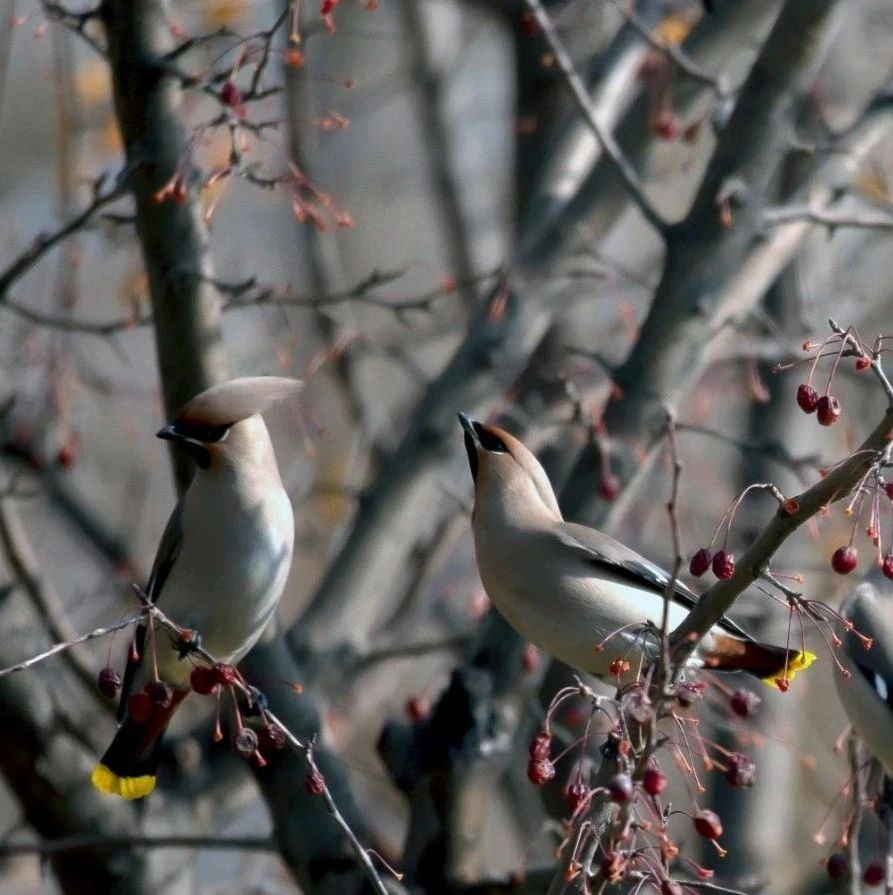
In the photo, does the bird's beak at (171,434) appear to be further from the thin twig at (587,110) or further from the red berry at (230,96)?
the thin twig at (587,110)

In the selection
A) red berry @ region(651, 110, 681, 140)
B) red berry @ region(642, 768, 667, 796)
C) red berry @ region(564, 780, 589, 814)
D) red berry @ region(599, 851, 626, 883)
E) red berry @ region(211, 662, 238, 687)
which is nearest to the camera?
red berry @ region(599, 851, 626, 883)

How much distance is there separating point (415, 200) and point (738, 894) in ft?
38.8

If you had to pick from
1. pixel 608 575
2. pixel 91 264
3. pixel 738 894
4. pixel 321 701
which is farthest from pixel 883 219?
pixel 91 264

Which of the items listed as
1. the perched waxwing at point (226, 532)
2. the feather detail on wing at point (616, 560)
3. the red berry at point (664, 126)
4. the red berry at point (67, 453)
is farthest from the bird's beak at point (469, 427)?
the red berry at point (664, 126)

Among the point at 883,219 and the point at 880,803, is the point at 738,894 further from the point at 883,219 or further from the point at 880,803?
the point at 883,219

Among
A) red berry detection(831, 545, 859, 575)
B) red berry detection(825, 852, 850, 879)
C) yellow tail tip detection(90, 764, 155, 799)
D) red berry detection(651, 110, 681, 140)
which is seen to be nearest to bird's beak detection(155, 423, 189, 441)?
yellow tail tip detection(90, 764, 155, 799)

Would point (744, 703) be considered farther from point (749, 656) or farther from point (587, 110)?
point (587, 110)

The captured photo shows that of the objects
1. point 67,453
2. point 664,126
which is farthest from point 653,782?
point 664,126

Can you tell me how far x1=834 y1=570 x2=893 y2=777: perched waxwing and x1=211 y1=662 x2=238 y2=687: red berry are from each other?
79.3 inches

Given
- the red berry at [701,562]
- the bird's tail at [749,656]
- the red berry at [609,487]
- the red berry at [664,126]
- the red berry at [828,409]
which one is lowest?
the red berry at [609,487]

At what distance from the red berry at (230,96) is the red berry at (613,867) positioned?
2.08 m

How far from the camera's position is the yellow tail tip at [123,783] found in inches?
156

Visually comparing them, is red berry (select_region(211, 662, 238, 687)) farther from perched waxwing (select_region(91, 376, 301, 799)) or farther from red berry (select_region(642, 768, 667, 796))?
red berry (select_region(642, 768, 667, 796))

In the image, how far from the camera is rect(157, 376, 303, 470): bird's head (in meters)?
3.61
